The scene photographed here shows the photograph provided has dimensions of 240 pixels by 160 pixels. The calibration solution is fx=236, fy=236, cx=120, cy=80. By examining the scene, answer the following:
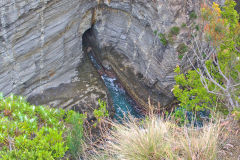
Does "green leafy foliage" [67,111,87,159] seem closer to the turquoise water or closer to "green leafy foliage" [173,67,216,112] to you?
"green leafy foliage" [173,67,216,112]

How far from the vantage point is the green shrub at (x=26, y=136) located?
4148 millimetres

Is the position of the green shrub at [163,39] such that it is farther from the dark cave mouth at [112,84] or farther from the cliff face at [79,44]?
the dark cave mouth at [112,84]

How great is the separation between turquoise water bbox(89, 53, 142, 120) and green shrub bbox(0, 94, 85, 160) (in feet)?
22.8

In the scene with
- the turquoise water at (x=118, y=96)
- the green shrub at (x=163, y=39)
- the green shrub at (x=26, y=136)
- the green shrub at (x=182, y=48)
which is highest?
the green shrub at (x=163, y=39)

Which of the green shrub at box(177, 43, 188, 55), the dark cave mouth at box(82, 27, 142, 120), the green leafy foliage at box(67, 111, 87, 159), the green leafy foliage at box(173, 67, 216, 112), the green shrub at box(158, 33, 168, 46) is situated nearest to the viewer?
Answer: the green leafy foliage at box(67, 111, 87, 159)

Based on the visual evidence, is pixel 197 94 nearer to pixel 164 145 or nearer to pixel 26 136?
pixel 164 145

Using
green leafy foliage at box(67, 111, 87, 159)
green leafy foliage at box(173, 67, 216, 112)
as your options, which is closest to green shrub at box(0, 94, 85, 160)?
green leafy foliage at box(67, 111, 87, 159)

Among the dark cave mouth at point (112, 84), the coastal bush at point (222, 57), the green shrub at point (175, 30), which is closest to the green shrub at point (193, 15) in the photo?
the green shrub at point (175, 30)

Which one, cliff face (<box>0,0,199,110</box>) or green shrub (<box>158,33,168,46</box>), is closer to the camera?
cliff face (<box>0,0,199,110</box>)

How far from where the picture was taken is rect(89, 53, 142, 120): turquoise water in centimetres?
1219

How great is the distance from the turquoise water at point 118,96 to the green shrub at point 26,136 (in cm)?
694

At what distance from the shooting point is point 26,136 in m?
4.43

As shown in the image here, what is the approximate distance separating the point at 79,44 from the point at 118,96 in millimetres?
3484

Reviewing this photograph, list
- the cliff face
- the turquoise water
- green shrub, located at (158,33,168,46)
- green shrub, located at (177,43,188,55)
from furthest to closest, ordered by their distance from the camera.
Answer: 1. the turquoise water
2. green shrub, located at (158,33,168,46)
3. green shrub, located at (177,43,188,55)
4. the cliff face
